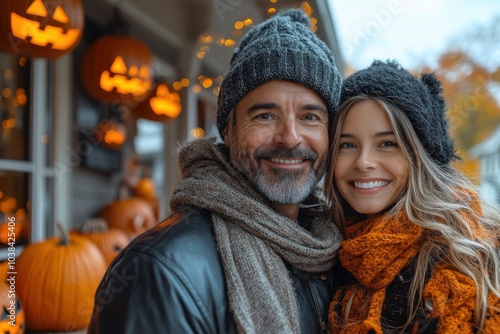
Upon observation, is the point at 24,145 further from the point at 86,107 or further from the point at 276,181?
the point at 276,181

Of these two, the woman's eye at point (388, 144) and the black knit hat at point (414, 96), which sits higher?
the black knit hat at point (414, 96)

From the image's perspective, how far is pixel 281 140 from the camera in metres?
1.65

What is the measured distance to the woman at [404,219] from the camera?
146cm

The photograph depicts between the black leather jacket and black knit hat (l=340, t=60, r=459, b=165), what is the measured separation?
0.81 m

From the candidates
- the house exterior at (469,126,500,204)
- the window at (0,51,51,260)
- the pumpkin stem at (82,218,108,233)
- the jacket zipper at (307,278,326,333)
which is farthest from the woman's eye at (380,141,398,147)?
the house exterior at (469,126,500,204)

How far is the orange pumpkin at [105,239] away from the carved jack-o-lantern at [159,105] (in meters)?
1.83

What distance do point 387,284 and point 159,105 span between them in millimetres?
4452

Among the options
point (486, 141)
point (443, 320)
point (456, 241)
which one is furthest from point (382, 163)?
point (486, 141)

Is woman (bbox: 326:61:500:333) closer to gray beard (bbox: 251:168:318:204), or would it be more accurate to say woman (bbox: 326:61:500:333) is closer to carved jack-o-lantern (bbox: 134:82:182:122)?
gray beard (bbox: 251:168:318:204)

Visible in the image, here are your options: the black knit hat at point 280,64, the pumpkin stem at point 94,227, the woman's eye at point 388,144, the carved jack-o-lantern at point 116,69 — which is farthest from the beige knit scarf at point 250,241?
the carved jack-o-lantern at point 116,69

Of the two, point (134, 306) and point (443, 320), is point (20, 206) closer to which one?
point (134, 306)

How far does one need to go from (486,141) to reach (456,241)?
1227 cm

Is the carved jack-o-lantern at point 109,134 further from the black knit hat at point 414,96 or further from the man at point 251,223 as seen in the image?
the black knit hat at point 414,96

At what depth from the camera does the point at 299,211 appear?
1971mm
